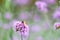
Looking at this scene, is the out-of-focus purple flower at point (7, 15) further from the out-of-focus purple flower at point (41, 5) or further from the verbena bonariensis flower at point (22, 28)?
the out-of-focus purple flower at point (41, 5)

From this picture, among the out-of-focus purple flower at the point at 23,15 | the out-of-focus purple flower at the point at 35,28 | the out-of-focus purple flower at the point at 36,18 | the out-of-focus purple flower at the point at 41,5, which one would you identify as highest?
the out-of-focus purple flower at the point at 41,5

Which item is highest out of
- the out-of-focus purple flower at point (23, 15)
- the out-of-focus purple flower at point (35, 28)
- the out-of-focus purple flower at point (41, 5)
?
the out-of-focus purple flower at point (41, 5)

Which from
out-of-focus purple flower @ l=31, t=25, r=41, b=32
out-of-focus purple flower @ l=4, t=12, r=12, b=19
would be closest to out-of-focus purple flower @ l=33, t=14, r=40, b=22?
out-of-focus purple flower @ l=31, t=25, r=41, b=32

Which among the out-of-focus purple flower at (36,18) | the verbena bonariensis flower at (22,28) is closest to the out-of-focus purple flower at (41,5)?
the out-of-focus purple flower at (36,18)

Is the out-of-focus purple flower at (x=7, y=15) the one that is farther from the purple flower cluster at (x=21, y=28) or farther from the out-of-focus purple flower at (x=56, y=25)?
the out-of-focus purple flower at (x=56, y=25)

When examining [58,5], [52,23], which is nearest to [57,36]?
[52,23]

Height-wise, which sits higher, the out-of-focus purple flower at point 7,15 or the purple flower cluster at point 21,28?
the out-of-focus purple flower at point 7,15

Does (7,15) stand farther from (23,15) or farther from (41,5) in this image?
(41,5)

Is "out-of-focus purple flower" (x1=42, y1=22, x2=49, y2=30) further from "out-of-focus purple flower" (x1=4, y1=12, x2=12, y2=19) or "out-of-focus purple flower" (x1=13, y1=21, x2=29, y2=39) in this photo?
"out-of-focus purple flower" (x1=4, y1=12, x2=12, y2=19)
